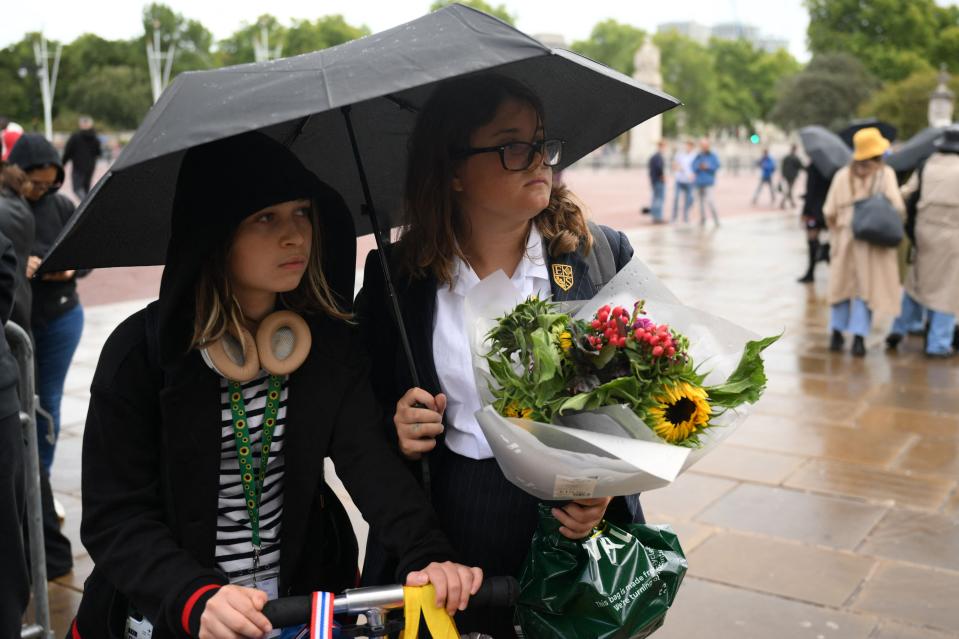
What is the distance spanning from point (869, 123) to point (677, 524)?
6.43 metres

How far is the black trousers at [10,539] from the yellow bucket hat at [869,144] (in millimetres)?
7225

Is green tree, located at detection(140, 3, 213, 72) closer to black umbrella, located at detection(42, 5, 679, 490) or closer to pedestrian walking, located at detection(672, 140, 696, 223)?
pedestrian walking, located at detection(672, 140, 696, 223)

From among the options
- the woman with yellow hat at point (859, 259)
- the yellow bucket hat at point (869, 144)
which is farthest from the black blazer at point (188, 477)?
the woman with yellow hat at point (859, 259)

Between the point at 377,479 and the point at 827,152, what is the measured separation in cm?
989

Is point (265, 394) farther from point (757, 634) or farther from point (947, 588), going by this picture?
point (947, 588)

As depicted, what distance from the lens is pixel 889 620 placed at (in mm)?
3975

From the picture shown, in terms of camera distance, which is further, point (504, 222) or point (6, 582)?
point (6, 582)

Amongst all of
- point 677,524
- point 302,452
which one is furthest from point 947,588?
point 302,452

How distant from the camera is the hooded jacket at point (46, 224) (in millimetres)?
4816

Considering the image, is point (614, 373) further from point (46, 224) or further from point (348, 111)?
point (46, 224)

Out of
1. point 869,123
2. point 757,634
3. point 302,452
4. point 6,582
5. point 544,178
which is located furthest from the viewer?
point 869,123

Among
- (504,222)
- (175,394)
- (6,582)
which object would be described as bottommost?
(6,582)

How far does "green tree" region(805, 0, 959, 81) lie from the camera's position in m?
57.9

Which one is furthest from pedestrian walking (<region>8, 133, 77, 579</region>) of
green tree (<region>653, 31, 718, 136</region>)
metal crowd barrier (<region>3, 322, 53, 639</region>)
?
green tree (<region>653, 31, 718, 136</region>)
